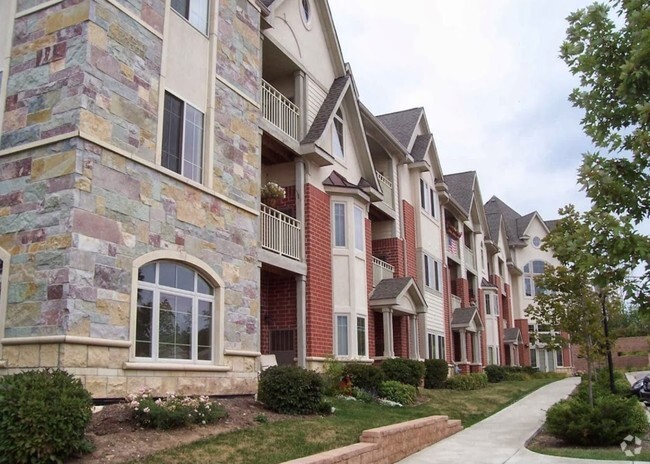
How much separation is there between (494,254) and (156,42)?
38746 mm

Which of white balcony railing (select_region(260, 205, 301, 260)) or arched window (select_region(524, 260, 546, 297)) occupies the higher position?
arched window (select_region(524, 260, 546, 297))

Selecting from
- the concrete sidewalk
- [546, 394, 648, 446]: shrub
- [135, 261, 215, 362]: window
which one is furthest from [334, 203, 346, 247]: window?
[546, 394, 648, 446]: shrub

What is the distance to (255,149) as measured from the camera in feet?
51.6

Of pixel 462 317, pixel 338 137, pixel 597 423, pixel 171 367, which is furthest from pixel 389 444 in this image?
pixel 462 317

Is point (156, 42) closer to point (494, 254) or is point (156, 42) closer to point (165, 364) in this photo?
point (165, 364)

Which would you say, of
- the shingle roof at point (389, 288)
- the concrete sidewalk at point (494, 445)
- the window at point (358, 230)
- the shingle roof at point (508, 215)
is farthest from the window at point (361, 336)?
the shingle roof at point (508, 215)

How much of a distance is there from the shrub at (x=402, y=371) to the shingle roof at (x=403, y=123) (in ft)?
36.2

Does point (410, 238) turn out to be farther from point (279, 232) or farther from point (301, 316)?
point (279, 232)

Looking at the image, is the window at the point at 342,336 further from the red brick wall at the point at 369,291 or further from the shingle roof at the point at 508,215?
the shingle roof at the point at 508,215

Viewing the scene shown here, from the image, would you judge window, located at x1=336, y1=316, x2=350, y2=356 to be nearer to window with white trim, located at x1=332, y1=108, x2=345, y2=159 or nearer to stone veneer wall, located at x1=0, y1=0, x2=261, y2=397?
window with white trim, located at x1=332, y1=108, x2=345, y2=159

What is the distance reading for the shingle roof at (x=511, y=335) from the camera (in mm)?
48500

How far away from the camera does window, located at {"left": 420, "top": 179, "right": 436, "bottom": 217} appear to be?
30.0m

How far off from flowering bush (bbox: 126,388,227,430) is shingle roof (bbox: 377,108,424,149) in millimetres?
19507

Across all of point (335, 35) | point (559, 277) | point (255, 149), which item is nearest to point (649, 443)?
point (559, 277)
